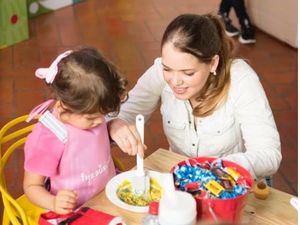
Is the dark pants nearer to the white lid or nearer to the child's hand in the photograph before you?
the child's hand

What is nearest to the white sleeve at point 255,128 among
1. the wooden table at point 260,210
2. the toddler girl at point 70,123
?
the wooden table at point 260,210

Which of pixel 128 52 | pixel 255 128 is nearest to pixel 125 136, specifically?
pixel 255 128

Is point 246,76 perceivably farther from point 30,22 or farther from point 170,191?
point 30,22

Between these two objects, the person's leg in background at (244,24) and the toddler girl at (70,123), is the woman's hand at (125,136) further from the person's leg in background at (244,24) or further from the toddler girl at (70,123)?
the person's leg in background at (244,24)

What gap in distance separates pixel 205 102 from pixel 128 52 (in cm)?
238

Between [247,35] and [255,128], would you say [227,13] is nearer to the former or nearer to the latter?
[247,35]

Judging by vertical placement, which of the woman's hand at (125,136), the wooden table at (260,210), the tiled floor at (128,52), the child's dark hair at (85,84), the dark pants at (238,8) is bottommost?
the tiled floor at (128,52)

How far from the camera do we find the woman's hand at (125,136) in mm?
1423

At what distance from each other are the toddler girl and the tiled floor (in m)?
1.32

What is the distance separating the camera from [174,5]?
195 inches

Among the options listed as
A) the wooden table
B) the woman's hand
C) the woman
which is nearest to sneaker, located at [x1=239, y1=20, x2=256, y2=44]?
the woman

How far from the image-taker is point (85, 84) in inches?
53.4

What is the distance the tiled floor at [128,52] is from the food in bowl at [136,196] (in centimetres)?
139

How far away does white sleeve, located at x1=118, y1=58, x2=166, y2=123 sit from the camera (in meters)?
1.80
